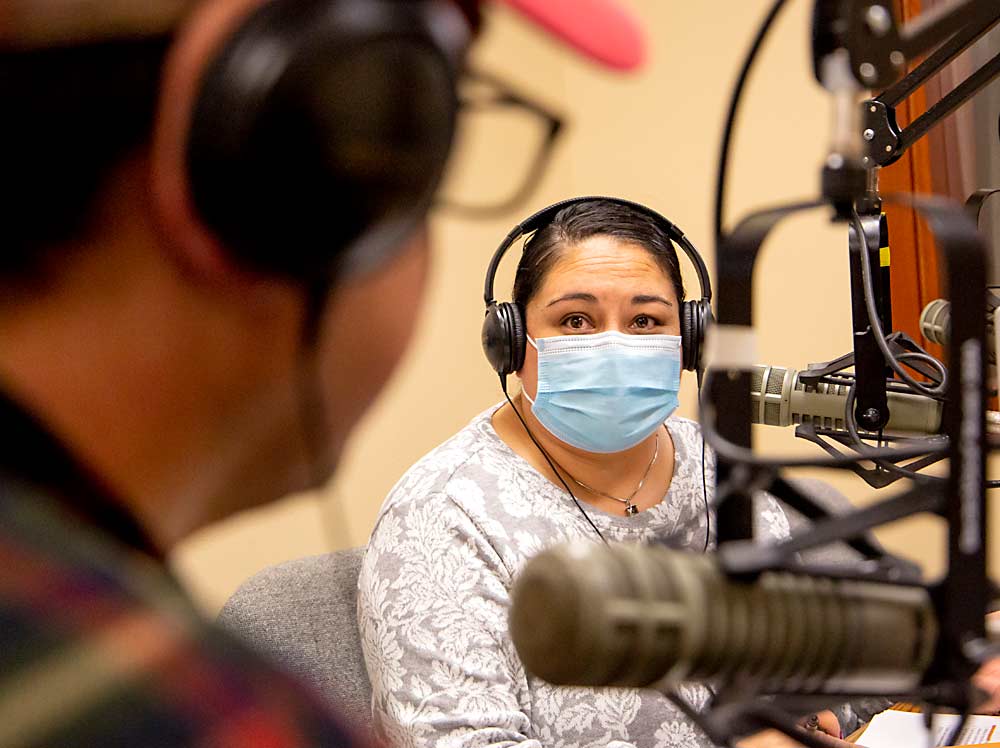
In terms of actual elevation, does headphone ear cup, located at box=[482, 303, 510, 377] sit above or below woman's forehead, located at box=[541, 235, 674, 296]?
below

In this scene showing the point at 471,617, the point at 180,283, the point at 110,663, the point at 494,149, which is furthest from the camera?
the point at 471,617

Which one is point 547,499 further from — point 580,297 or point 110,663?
point 110,663

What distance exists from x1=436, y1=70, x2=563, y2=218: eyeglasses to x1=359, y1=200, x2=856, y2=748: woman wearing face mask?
84 cm

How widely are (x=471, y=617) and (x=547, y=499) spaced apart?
0.25 metres

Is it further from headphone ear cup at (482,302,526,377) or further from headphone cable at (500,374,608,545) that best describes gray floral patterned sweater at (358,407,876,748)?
headphone ear cup at (482,302,526,377)

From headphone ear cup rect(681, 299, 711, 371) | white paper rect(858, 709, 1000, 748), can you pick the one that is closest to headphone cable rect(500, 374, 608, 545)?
headphone ear cup rect(681, 299, 711, 371)

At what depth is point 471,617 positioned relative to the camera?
1.33 m

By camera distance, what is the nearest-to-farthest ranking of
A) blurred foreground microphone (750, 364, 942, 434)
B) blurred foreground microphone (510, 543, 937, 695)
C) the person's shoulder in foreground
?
the person's shoulder in foreground → blurred foreground microphone (510, 543, 937, 695) → blurred foreground microphone (750, 364, 942, 434)

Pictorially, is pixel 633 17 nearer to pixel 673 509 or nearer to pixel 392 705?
pixel 392 705

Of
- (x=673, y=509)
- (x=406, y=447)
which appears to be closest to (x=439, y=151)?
(x=406, y=447)

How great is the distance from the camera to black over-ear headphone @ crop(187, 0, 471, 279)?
33 cm

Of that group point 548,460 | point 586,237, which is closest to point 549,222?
point 586,237

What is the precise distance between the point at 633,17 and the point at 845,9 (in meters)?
0.10

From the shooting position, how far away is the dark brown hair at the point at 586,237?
1.59m
